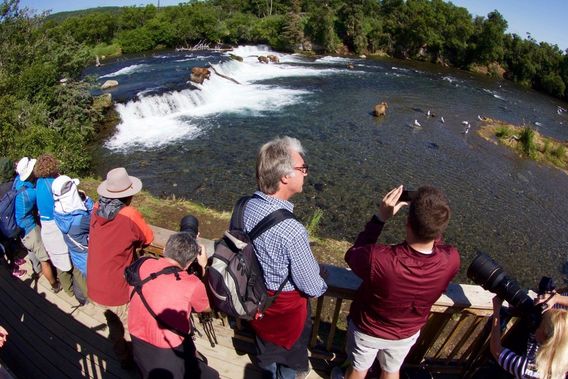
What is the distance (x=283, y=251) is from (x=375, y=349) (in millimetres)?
1196

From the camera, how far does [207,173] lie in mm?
13164

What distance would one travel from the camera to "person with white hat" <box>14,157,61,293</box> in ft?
13.1

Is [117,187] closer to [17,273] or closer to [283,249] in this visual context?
[283,249]

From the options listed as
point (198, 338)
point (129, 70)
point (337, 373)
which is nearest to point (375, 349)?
point (337, 373)

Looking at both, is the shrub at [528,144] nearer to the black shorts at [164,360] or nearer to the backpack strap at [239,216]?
the backpack strap at [239,216]

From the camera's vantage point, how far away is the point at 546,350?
2.18 meters

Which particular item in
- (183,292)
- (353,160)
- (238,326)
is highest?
(183,292)

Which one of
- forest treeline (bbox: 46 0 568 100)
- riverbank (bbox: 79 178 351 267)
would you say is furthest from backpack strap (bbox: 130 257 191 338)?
forest treeline (bbox: 46 0 568 100)

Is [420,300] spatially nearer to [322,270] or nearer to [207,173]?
[322,270]

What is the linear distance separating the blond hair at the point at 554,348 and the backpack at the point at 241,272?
1.73 metres

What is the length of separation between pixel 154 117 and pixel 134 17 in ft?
152

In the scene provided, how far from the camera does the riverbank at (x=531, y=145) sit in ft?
61.8

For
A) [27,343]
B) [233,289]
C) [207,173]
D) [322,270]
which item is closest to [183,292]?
[233,289]

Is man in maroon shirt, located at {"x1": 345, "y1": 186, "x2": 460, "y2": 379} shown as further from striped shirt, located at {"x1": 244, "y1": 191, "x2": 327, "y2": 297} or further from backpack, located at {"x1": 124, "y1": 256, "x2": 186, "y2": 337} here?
backpack, located at {"x1": 124, "y1": 256, "x2": 186, "y2": 337}
